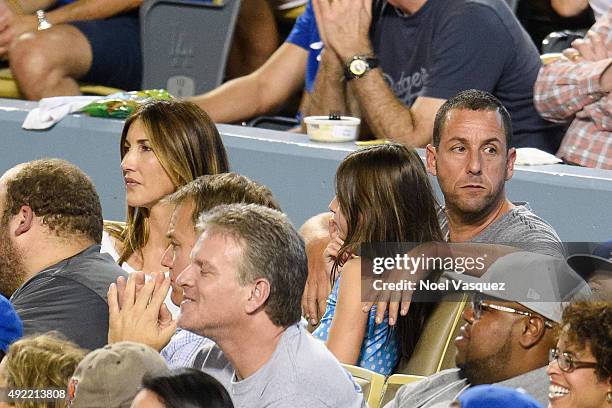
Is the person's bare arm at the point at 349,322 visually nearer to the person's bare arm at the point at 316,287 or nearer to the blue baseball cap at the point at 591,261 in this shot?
the person's bare arm at the point at 316,287

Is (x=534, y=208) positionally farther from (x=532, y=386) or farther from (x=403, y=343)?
(x=532, y=386)

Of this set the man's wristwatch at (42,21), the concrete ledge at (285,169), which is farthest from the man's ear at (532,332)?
the man's wristwatch at (42,21)

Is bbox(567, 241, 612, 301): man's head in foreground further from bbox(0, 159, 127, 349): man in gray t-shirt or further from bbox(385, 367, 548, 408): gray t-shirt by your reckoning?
bbox(0, 159, 127, 349): man in gray t-shirt

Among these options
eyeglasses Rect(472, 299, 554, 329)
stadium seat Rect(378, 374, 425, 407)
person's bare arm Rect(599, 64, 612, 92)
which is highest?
person's bare arm Rect(599, 64, 612, 92)

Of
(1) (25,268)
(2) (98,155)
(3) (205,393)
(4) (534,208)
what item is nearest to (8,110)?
(2) (98,155)

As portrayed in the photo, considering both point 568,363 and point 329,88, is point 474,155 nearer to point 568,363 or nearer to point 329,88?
point 568,363

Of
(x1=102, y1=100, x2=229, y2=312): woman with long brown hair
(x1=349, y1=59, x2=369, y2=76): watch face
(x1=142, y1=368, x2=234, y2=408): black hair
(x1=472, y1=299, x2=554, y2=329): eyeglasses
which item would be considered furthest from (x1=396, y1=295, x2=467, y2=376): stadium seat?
(x1=349, y1=59, x2=369, y2=76): watch face

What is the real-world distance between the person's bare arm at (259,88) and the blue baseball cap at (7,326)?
2296 millimetres

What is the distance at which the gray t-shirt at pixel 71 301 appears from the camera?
11.1 ft

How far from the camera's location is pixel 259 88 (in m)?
5.42

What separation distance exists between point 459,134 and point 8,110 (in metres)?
2.41

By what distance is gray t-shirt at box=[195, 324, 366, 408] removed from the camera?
8.84 ft

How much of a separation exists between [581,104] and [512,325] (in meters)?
1.50

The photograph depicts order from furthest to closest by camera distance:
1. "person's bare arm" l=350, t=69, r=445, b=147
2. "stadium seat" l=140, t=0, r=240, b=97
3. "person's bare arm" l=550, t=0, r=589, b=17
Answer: "stadium seat" l=140, t=0, r=240, b=97 → "person's bare arm" l=550, t=0, r=589, b=17 → "person's bare arm" l=350, t=69, r=445, b=147
